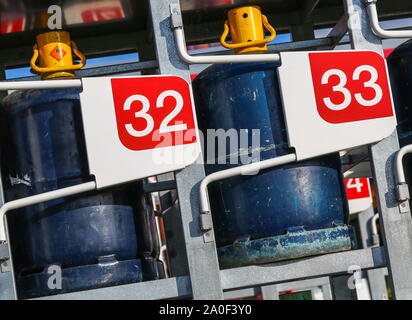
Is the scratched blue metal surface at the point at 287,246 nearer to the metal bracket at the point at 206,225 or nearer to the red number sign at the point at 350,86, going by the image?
the metal bracket at the point at 206,225

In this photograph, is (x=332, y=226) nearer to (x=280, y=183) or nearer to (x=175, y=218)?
(x=280, y=183)

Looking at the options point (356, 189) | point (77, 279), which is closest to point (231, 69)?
point (77, 279)

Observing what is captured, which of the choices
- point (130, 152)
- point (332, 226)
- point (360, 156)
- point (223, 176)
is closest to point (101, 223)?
point (130, 152)

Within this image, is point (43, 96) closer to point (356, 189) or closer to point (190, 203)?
point (190, 203)

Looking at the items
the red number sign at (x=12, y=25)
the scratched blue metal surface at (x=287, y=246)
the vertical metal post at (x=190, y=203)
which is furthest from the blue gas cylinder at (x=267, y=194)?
the red number sign at (x=12, y=25)

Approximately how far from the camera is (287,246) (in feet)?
5.64

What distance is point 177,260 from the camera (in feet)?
7.47

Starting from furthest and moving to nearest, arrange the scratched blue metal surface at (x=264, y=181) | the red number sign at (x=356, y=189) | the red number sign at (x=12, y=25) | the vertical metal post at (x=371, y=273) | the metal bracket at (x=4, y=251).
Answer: the red number sign at (x=356, y=189), the vertical metal post at (x=371, y=273), the red number sign at (x=12, y=25), the scratched blue metal surface at (x=264, y=181), the metal bracket at (x=4, y=251)

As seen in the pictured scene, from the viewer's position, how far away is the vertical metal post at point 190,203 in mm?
1678

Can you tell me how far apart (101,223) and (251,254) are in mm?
398

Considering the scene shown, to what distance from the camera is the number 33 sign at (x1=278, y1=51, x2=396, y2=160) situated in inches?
67.9

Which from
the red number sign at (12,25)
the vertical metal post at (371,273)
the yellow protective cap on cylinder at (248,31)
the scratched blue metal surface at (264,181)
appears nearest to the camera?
the scratched blue metal surface at (264,181)

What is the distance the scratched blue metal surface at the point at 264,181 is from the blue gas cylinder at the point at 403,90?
0.25m

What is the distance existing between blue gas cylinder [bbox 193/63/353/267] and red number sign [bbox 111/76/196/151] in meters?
0.13
